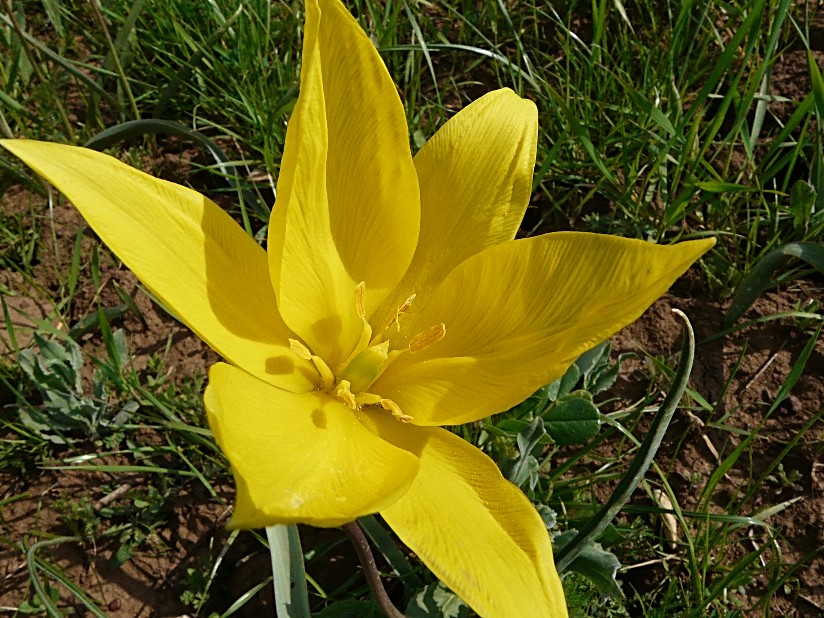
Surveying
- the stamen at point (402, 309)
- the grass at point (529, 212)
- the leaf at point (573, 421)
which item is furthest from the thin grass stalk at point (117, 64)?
the leaf at point (573, 421)

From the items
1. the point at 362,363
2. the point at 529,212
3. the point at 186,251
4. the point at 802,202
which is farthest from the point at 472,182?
the point at 802,202

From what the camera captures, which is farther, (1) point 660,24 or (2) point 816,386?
(1) point 660,24

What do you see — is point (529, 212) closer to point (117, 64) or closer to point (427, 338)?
point (427, 338)

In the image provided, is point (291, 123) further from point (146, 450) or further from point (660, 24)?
point (660, 24)

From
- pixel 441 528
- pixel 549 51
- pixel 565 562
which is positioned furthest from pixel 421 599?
pixel 549 51

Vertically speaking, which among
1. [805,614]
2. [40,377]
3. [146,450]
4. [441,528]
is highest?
[441,528]

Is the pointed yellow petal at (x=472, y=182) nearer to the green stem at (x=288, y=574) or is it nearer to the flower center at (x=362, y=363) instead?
the flower center at (x=362, y=363)

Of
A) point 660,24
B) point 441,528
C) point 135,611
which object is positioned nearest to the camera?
point 441,528
